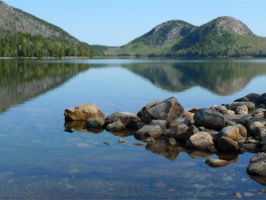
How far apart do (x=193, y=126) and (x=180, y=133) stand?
40.7 inches

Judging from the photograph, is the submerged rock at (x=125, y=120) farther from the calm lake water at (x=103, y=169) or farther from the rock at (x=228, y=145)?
the rock at (x=228, y=145)

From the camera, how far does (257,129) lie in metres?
18.5

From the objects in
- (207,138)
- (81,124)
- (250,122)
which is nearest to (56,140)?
(81,124)

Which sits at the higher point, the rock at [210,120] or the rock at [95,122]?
the rock at [210,120]

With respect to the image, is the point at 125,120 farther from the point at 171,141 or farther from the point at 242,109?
the point at 242,109

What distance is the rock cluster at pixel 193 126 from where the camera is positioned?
17062 millimetres

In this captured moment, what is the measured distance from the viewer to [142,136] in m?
19.4

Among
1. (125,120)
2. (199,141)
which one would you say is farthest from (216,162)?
(125,120)

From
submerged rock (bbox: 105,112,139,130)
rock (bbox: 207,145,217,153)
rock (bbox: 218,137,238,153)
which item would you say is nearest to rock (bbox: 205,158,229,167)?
rock (bbox: 207,145,217,153)

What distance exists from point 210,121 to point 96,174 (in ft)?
30.2

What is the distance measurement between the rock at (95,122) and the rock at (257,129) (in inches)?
391

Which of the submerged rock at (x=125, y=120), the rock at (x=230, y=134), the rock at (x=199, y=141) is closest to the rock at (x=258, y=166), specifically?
the rock at (x=230, y=134)

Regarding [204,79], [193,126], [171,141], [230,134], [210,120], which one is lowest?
[204,79]

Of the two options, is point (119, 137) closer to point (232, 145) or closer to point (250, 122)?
point (232, 145)
